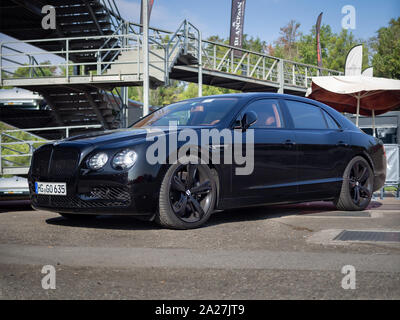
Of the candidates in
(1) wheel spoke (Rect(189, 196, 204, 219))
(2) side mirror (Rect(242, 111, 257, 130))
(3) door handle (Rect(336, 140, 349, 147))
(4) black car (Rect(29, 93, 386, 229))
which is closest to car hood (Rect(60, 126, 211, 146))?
(4) black car (Rect(29, 93, 386, 229))

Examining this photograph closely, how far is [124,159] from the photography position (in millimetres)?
5023

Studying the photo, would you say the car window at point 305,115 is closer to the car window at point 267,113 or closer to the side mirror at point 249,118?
the car window at point 267,113

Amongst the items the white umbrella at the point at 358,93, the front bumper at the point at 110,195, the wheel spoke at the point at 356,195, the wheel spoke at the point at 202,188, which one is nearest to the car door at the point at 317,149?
the wheel spoke at the point at 356,195

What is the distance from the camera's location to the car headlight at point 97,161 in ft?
16.7

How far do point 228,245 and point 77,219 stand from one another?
241 centimetres

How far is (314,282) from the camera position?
10.3ft

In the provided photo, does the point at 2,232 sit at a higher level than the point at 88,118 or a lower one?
lower

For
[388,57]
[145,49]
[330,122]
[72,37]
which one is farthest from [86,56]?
[388,57]

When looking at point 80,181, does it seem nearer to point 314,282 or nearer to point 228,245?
point 228,245

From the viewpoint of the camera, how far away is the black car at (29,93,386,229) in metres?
5.06

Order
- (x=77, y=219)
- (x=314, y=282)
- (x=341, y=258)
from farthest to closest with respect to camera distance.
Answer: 1. (x=77, y=219)
2. (x=341, y=258)
3. (x=314, y=282)

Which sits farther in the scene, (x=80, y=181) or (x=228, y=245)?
(x=80, y=181)

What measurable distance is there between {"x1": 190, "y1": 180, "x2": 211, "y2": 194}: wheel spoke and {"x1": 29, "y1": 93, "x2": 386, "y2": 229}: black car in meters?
0.01
